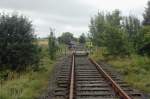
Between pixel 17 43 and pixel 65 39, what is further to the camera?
pixel 65 39

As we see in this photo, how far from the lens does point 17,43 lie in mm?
16625

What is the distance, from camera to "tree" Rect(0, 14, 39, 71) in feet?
54.2

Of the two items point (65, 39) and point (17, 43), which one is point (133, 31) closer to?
point (17, 43)

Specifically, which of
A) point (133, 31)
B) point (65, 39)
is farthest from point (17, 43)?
point (65, 39)

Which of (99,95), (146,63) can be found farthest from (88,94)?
(146,63)

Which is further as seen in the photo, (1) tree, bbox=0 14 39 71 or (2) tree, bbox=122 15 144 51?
(2) tree, bbox=122 15 144 51

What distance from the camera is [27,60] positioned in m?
17.0

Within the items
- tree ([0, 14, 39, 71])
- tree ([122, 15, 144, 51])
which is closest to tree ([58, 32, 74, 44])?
tree ([122, 15, 144, 51])

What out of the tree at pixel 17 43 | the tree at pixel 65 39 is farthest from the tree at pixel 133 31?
the tree at pixel 65 39

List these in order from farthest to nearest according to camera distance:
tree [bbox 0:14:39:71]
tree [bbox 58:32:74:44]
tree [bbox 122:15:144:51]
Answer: tree [bbox 58:32:74:44]
tree [bbox 122:15:144:51]
tree [bbox 0:14:39:71]

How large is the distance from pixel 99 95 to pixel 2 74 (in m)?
6.94

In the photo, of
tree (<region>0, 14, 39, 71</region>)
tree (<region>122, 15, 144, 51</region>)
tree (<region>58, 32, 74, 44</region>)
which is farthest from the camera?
tree (<region>58, 32, 74, 44</region>)

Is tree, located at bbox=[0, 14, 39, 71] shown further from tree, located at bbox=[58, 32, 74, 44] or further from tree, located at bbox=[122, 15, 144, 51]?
tree, located at bbox=[58, 32, 74, 44]

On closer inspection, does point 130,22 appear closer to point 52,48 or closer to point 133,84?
point 52,48
